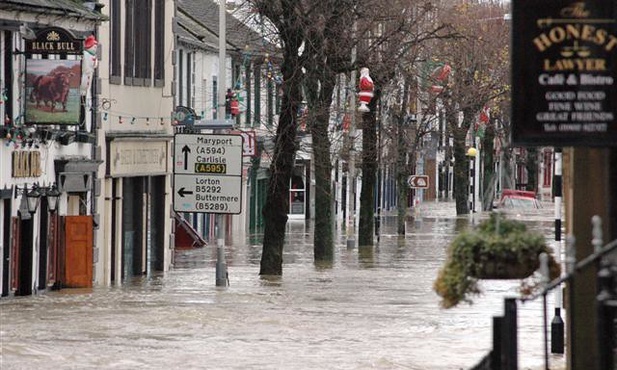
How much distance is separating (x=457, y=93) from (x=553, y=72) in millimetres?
55280

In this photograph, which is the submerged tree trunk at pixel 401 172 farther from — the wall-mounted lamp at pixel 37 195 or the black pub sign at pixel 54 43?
the black pub sign at pixel 54 43

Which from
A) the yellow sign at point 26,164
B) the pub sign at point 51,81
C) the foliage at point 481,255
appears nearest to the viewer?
the foliage at point 481,255

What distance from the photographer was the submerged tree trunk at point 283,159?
34.8 meters

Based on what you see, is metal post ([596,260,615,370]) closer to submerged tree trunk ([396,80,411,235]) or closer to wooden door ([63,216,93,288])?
wooden door ([63,216,93,288])

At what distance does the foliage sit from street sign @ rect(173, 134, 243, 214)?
2264 centimetres

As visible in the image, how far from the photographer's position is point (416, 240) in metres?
60.2

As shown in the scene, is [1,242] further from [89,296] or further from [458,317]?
[458,317]

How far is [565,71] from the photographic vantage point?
11203mm

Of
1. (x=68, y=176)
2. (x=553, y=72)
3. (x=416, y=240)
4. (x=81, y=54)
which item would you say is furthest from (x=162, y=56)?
(x=553, y=72)

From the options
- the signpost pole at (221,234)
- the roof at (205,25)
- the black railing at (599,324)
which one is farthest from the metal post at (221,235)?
the black railing at (599,324)

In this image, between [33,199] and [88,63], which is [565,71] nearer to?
[33,199]

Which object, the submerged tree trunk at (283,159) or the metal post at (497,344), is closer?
the metal post at (497,344)

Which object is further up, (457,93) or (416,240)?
(457,93)

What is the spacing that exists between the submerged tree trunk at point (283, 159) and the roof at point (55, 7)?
4.08m
